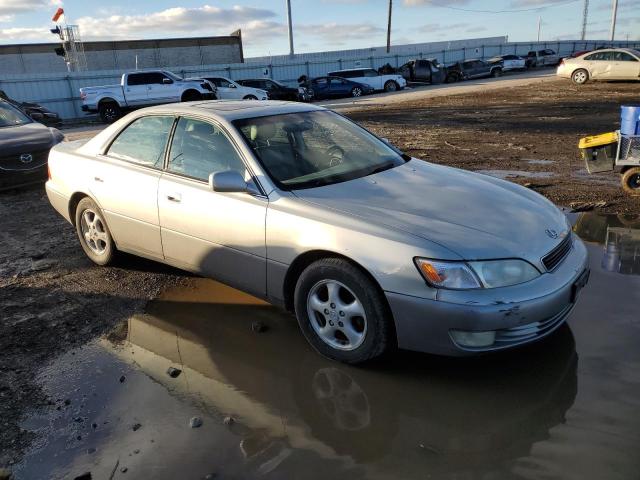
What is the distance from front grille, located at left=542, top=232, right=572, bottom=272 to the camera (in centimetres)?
314

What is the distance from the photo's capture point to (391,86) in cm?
3106

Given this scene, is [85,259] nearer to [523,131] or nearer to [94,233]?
[94,233]

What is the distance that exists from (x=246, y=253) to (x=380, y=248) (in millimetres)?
1047

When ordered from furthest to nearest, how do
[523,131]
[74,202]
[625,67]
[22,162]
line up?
[625,67]
[523,131]
[22,162]
[74,202]

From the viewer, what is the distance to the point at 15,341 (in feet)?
12.7

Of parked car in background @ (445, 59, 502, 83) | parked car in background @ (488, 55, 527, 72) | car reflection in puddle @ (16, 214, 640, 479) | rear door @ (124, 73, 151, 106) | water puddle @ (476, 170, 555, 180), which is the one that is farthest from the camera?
parked car in background @ (488, 55, 527, 72)

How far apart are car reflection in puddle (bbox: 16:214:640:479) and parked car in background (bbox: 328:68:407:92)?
27928mm

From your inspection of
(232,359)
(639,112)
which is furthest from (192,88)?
(232,359)

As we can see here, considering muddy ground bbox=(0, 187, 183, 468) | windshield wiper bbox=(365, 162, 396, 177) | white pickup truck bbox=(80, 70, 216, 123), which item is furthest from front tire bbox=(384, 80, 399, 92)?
windshield wiper bbox=(365, 162, 396, 177)

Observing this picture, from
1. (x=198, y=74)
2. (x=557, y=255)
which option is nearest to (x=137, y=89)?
(x=198, y=74)

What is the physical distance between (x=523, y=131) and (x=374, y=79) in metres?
19.2

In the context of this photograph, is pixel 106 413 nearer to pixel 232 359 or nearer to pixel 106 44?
pixel 232 359

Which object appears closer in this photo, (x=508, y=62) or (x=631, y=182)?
(x=631, y=182)

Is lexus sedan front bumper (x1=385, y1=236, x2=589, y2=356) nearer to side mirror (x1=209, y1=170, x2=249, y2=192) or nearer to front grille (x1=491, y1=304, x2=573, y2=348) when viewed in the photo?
front grille (x1=491, y1=304, x2=573, y2=348)
